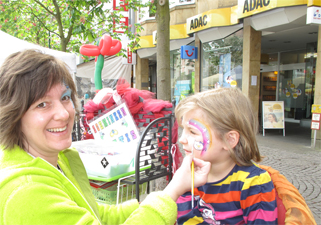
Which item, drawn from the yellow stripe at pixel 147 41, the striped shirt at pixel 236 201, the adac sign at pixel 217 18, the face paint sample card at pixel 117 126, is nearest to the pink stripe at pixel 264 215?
the striped shirt at pixel 236 201

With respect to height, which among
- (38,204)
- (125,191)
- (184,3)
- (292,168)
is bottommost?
(292,168)

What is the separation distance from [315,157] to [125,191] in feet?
17.0

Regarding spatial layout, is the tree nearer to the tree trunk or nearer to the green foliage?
the tree trunk

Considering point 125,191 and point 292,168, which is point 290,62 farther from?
point 125,191

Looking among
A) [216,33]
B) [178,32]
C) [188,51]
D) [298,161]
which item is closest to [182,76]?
[188,51]

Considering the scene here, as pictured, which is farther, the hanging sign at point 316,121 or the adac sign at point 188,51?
the adac sign at point 188,51

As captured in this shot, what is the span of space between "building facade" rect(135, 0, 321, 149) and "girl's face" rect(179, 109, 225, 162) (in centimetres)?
570

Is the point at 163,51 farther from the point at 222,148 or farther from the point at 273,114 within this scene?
the point at 273,114

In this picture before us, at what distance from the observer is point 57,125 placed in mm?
1071

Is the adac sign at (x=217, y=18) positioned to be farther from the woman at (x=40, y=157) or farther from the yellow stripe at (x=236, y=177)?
the woman at (x=40, y=157)

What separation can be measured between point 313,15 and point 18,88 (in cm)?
655

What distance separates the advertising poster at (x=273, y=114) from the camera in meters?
8.31

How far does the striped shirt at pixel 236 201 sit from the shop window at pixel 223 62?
26.2 feet

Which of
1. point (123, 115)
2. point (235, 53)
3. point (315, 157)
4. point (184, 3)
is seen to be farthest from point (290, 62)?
point (123, 115)
